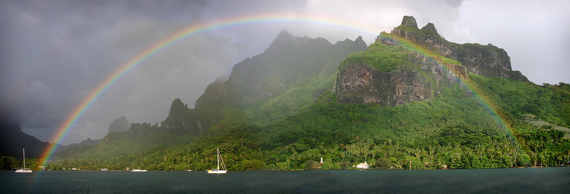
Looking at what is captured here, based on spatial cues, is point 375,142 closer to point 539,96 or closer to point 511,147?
point 511,147

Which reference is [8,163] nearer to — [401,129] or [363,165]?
[363,165]

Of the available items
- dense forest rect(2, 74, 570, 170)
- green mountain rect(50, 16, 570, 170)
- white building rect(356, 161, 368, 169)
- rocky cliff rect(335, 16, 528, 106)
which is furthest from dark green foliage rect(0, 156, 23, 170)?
white building rect(356, 161, 368, 169)

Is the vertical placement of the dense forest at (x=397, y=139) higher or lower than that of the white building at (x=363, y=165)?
higher

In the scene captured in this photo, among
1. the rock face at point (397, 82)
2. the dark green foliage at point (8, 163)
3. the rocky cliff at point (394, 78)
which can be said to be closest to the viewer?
the dark green foliage at point (8, 163)

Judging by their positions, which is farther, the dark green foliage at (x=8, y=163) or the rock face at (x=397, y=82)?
the rock face at (x=397, y=82)

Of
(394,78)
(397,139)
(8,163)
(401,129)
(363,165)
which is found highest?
(394,78)

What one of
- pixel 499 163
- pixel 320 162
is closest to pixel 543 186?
pixel 499 163

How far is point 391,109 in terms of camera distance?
175 metres

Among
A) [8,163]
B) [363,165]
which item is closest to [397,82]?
[363,165]

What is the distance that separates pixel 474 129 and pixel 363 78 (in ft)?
197

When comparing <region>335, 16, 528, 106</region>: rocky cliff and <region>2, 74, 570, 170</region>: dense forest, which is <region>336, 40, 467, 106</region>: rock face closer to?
<region>335, 16, 528, 106</region>: rocky cliff

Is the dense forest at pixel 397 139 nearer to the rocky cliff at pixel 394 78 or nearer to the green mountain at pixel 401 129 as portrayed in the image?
the green mountain at pixel 401 129

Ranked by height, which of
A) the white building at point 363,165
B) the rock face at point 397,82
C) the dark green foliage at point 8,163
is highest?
the rock face at point 397,82

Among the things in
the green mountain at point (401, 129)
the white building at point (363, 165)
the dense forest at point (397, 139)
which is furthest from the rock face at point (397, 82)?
the white building at point (363, 165)
